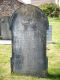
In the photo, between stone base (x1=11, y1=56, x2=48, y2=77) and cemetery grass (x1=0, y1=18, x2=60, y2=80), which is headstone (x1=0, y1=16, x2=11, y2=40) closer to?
cemetery grass (x1=0, y1=18, x2=60, y2=80)

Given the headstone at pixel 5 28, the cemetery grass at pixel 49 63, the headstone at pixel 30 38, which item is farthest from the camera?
the headstone at pixel 5 28

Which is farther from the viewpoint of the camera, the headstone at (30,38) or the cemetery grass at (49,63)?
the cemetery grass at (49,63)

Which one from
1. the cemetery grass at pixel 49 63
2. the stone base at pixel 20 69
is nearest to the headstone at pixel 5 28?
the cemetery grass at pixel 49 63

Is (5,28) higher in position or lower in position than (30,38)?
lower

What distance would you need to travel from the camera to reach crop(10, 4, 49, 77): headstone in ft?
26.1

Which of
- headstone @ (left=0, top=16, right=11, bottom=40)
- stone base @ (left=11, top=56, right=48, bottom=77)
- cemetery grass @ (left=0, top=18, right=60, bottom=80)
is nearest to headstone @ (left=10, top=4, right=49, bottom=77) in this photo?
stone base @ (left=11, top=56, right=48, bottom=77)

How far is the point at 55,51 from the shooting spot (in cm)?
1122

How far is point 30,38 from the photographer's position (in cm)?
801

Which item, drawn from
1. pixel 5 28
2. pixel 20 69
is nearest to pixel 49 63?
pixel 20 69

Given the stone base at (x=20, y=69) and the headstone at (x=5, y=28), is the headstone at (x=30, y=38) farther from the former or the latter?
the headstone at (x=5, y=28)

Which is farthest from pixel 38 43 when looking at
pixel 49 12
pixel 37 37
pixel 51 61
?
pixel 49 12

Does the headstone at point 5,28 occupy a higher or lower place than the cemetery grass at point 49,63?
higher

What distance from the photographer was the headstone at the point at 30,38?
26.1 ft

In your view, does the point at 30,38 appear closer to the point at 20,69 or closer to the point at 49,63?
the point at 20,69
